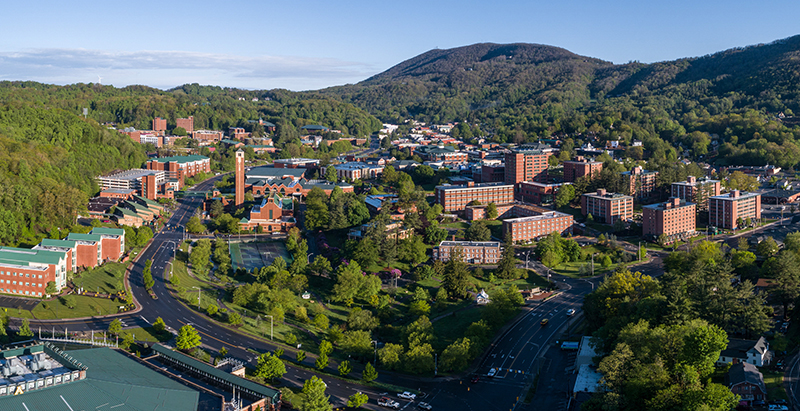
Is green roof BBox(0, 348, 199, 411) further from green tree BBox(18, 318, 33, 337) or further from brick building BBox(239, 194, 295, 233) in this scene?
brick building BBox(239, 194, 295, 233)

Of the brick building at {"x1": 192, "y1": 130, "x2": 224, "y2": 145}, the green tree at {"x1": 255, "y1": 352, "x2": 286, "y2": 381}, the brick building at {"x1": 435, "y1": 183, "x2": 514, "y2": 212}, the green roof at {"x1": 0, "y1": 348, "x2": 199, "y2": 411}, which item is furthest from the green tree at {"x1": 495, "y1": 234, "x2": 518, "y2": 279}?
the brick building at {"x1": 192, "y1": 130, "x2": 224, "y2": 145}

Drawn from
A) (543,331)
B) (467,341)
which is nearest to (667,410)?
(467,341)

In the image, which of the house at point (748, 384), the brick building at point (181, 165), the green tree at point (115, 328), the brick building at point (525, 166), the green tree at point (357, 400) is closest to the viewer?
the house at point (748, 384)

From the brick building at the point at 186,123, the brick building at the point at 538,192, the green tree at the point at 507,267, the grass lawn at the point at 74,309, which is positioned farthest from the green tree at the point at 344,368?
the brick building at the point at 186,123

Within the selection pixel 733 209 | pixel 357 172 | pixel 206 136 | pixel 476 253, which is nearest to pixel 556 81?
pixel 206 136

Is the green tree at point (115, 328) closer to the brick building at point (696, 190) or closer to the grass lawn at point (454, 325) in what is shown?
the grass lawn at point (454, 325)

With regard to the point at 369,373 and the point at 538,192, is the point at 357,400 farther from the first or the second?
the point at 538,192
